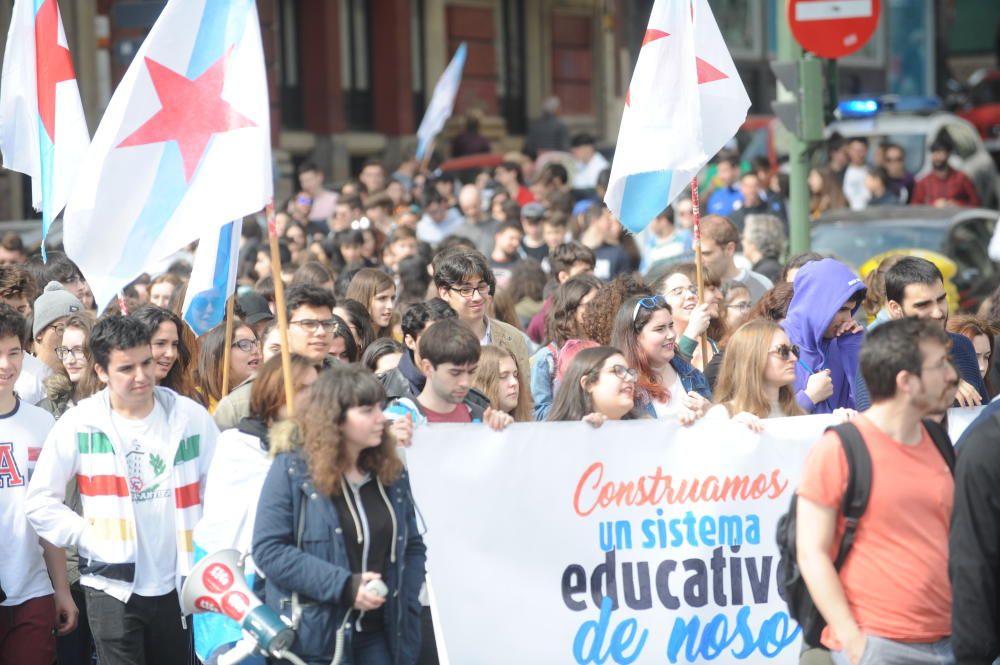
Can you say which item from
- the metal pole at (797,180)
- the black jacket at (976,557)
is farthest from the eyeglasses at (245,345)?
the metal pole at (797,180)

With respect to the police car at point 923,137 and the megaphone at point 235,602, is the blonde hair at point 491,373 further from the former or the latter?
the police car at point 923,137

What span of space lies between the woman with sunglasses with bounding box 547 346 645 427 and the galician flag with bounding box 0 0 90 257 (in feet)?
9.37

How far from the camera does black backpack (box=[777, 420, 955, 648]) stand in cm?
509

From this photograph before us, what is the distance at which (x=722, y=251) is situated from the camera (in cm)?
1038

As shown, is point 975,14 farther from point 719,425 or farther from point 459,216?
point 719,425

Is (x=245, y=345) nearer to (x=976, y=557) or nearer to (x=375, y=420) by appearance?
(x=375, y=420)

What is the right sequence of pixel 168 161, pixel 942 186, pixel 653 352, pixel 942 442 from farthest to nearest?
pixel 942 186, pixel 653 352, pixel 168 161, pixel 942 442

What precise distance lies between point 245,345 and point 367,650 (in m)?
2.47

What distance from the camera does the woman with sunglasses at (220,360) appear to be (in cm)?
784

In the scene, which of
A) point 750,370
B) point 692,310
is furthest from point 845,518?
point 692,310

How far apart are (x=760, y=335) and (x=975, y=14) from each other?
136 ft

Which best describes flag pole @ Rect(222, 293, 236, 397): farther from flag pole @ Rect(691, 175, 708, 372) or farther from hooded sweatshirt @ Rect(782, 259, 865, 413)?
hooded sweatshirt @ Rect(782, 259, 865, 413)

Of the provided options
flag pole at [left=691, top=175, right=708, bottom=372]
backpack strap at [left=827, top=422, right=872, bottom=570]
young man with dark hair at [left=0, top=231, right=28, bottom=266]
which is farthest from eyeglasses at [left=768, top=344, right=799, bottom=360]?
young man with dark hair at [left=0, top=231, right=28, bottom=266]

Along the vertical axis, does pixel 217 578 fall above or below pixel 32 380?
below
